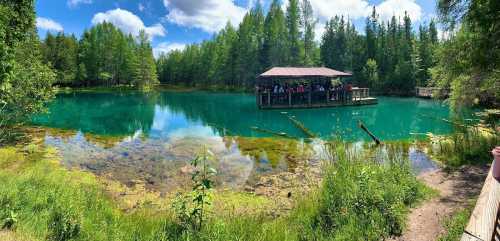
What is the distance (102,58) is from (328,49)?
40145mm

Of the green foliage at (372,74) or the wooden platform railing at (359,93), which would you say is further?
the green foliage at (372,74)

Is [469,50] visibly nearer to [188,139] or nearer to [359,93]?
[188,139]

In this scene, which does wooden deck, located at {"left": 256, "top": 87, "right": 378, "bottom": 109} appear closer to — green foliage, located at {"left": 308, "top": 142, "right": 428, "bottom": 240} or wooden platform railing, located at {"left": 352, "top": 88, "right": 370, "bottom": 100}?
wooden platform railing, located at {"left": 352, "top": 88, "right": 370, "bottom": 100}

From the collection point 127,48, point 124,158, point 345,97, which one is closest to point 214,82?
point 127,48

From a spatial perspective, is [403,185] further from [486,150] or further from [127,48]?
[127,48]

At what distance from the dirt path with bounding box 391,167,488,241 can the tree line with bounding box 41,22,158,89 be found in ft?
181

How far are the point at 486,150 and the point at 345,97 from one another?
22.0 m

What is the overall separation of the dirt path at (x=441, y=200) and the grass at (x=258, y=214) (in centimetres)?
19

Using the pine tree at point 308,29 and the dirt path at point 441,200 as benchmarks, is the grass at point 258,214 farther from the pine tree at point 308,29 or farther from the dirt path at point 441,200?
the pine tree at point 308,29

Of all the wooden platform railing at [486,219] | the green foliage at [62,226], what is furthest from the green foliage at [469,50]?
the green foliage at [62,226]

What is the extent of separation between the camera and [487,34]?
26.5 feet

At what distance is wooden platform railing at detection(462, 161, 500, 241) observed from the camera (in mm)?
3715

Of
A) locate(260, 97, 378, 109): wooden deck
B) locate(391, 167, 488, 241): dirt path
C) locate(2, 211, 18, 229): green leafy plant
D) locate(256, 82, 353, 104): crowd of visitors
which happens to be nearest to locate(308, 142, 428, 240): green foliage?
locate(391, 167, 488, 241): dirt path

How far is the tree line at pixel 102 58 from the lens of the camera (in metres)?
53.7
